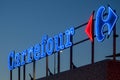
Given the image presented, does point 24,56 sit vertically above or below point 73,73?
above

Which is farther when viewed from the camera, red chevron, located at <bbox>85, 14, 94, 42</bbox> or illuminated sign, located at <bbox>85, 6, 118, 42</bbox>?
red chevron, located at <bbox>85, 14, 94, 42</bbox>

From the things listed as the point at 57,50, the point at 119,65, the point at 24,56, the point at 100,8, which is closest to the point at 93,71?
the point at 119,65

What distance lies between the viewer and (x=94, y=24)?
94.6 ft

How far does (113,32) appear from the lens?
26984 millimetres

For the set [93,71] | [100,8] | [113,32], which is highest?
[100,8]

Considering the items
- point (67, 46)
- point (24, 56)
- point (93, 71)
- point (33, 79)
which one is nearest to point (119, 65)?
point (93, 71)

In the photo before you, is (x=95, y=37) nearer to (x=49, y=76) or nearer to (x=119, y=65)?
(x=119, y=65)

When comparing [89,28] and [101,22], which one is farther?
[89,28]

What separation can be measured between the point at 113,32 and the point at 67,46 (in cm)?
566

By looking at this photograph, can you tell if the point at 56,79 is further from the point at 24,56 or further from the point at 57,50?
the point at 24,56

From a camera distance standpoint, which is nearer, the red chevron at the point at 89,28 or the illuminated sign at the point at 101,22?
the illuminated sign at the point at 101,22

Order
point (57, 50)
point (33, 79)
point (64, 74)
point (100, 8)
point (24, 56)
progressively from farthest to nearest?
point (24, 56)
point (33, 79)
point (57, 50)
point (64, 74)
point (100, 8)

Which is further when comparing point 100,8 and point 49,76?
point 49,76

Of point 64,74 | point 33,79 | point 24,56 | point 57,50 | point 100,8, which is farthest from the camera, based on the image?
point 24,56
